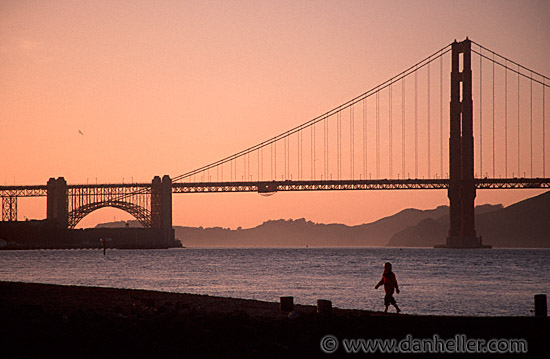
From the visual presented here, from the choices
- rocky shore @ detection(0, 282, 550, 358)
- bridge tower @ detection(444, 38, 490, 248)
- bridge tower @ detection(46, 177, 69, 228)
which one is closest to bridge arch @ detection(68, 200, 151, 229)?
bridge tower @ detection(46, 177, 69, 228)

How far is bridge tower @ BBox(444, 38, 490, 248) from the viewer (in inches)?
4503

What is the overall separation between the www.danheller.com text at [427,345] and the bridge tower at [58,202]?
125037 mm

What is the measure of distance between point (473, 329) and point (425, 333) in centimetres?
103

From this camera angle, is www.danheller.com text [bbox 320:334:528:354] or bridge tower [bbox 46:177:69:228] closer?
www.danheller.com text [bbox 320:334:528:354]

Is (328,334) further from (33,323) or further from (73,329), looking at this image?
(33,323)

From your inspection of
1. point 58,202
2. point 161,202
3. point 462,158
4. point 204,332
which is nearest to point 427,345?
point 204,332

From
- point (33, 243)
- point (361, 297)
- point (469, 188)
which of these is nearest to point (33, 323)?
point (361, 297)

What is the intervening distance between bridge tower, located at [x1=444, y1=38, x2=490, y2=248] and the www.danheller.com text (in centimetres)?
10078

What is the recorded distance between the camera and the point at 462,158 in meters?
115

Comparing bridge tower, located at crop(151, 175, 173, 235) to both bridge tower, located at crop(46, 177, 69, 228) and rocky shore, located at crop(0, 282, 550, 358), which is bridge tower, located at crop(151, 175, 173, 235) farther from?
rocky shore, located at crop(0, 282, 550, 358)

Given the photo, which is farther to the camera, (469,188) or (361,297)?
(469,188)

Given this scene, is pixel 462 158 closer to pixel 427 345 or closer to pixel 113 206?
pixel 113 206

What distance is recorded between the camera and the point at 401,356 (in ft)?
45.6

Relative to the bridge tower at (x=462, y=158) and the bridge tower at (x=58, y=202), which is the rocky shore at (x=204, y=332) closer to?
the bridge tower at (x=462, y=158)
